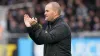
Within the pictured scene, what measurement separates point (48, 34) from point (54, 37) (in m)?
0.11

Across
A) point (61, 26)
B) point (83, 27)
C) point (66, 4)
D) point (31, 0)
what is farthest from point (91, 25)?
point (61, 26)

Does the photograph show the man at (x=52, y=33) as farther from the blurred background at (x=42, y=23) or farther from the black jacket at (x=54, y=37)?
the blurred background at (x=42, y=23)

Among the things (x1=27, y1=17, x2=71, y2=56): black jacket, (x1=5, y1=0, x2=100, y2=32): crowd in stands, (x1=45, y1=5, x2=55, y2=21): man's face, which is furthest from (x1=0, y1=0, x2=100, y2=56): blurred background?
(x1=45, y1=5, x2=55, y2=21): man's face

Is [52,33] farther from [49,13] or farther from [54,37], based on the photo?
[49,13]

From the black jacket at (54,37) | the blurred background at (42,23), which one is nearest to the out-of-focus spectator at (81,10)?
the blurred background at (42,23)

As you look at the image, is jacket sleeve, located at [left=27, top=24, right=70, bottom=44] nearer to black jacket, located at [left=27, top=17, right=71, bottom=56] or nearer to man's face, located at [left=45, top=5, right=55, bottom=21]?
black jacket, located at [left=27, top=17, right=71, bottom=56]

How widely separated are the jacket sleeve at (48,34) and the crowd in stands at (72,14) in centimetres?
813

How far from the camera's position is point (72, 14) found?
18.5 m

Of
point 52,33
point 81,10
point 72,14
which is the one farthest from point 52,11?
point 72,14

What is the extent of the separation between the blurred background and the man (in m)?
5.91

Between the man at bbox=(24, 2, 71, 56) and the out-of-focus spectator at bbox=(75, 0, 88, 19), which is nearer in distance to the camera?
the man at bbox=(24, 2, 71, 56)

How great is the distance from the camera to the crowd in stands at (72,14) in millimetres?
16734

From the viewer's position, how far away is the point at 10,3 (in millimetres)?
19656

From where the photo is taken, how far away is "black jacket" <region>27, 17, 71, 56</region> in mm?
7327
